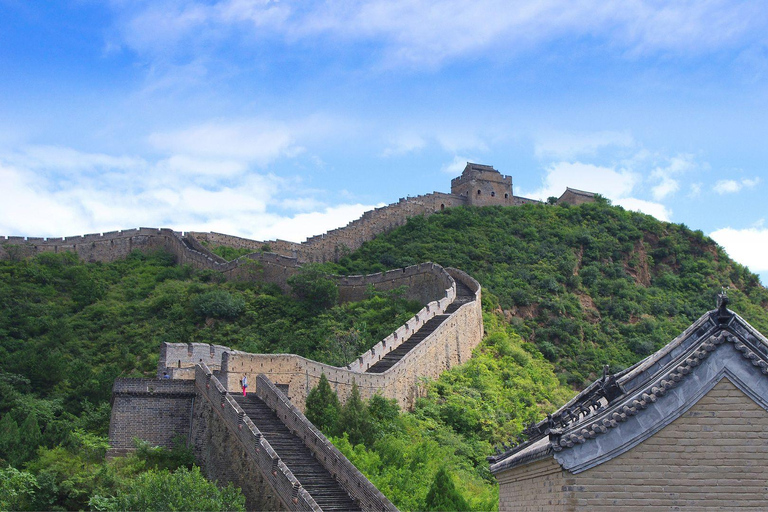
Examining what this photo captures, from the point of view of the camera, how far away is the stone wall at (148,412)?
28.4 m

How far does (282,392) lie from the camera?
28859 mm

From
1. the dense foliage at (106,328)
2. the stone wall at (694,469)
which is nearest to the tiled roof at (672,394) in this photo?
the stone wall at (694,469)

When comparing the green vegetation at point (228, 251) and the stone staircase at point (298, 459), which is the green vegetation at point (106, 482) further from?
the green vegetation at point (228, 251)

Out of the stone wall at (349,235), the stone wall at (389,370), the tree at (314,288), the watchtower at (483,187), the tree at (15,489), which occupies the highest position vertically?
the watchtower at (483,187)

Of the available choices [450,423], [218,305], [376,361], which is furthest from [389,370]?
[218,305]

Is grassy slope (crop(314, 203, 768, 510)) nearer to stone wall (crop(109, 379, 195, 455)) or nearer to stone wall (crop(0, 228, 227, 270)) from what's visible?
stone wall (crop(109, 379, 195, 455))

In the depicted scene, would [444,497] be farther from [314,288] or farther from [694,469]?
[314,288]

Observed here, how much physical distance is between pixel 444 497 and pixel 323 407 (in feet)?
26.2

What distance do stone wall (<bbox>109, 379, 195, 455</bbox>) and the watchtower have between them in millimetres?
47269

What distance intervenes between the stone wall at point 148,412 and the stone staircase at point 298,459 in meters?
2.07

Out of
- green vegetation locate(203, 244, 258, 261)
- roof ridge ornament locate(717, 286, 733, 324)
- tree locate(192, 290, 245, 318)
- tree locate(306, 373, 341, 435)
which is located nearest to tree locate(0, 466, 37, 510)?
tree locate(306, 373, 341, 435)

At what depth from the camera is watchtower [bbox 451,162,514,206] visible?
74.5 m

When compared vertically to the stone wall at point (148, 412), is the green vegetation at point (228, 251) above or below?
above

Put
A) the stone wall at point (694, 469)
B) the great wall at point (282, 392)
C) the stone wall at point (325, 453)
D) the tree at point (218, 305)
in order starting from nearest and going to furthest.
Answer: the stone wall at point (694, 469) < the stone wall at point (325, 453) < the great wall at point (282, 392) < the tree at point (218, 305)
